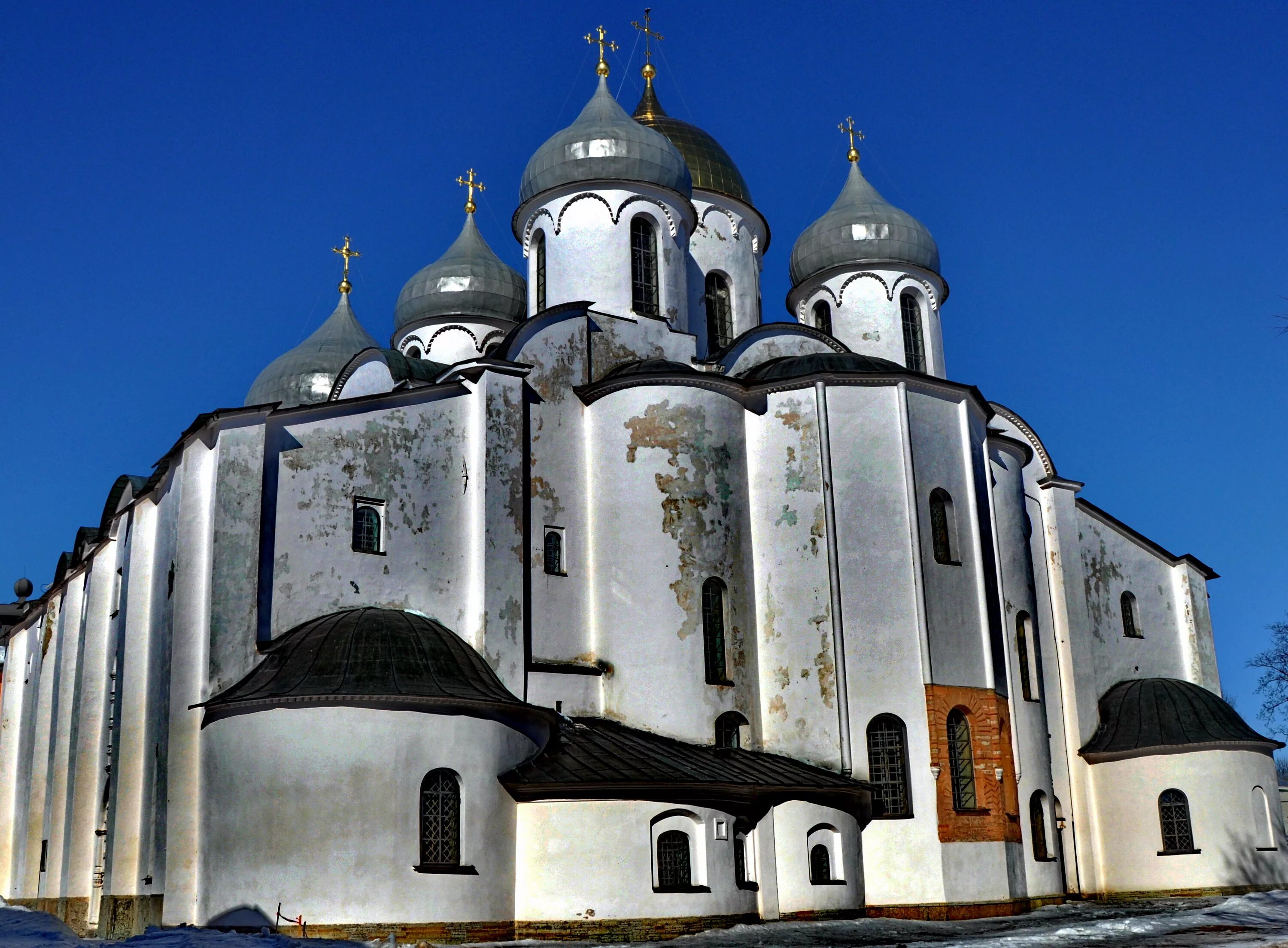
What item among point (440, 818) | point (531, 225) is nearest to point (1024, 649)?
point (440, 818)

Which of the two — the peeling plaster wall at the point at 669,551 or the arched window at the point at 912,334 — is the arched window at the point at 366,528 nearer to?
the peeling plaster wall at the point at 669,551

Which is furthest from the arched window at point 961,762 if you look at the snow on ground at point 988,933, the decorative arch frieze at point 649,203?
the decorative arch frieze at point 649,203

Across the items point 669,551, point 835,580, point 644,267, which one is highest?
point 644,267

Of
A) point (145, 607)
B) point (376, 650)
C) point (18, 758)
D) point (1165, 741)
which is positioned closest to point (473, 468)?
point (376, 650)

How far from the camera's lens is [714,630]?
20062 millimetres

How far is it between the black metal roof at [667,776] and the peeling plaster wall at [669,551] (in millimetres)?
633

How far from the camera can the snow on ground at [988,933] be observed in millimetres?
13297

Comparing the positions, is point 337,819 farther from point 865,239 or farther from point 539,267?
point 865,239

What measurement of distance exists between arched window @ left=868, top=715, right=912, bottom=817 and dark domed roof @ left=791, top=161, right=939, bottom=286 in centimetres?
1090

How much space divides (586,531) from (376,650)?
182 inches

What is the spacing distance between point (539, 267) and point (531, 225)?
734mm

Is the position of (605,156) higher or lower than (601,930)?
higher

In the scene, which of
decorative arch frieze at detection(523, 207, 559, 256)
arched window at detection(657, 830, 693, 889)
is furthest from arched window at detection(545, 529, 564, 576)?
decorative arch frieze at detection(523, 207, 559, 256)

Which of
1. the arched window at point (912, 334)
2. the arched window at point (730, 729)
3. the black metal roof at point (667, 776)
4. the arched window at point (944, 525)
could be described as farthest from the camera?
the arched window at point (912, 334)
